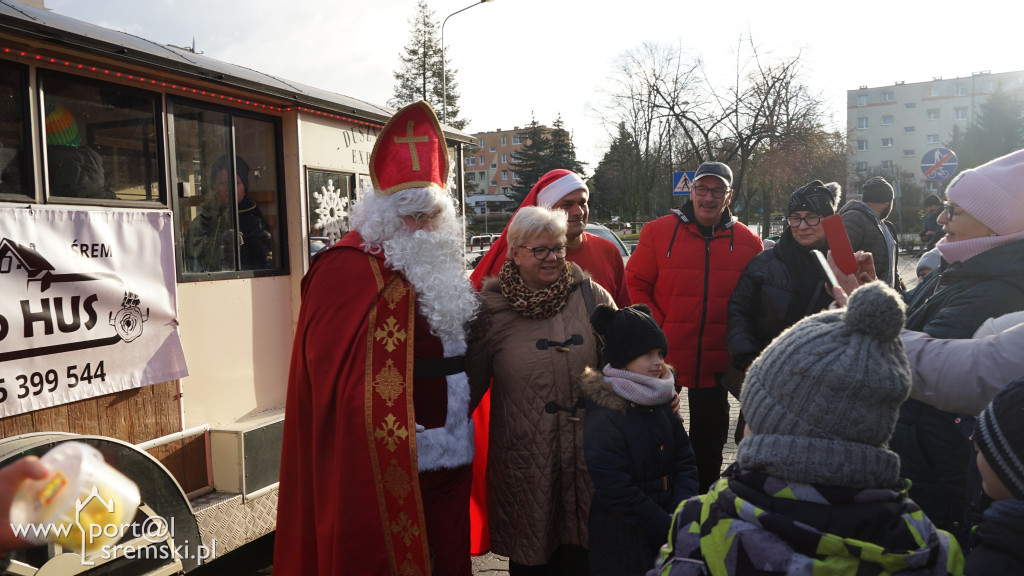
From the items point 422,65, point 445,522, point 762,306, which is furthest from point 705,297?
point 422,65

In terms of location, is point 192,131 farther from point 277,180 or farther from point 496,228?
point 496,228

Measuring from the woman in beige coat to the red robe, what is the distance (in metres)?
0.23

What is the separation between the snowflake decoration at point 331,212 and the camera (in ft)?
15.6

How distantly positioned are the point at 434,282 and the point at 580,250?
1.18 m

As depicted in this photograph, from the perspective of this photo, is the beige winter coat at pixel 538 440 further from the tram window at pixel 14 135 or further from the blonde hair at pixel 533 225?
the tram window at pixel 14 135

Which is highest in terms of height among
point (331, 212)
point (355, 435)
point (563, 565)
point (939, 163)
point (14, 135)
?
point (939, 163)

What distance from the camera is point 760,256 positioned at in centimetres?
379

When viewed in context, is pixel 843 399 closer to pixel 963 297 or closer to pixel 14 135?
pixel 963 297

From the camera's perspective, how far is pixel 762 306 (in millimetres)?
3709

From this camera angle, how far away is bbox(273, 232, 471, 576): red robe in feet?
8.80

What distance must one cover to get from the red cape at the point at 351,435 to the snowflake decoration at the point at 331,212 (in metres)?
1.96

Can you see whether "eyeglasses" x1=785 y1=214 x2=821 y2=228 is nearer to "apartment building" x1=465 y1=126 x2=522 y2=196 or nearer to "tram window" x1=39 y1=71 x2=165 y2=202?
"tram window" x1=39 y1=71 x2=165 y2=202

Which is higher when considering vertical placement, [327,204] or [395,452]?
[327,204]

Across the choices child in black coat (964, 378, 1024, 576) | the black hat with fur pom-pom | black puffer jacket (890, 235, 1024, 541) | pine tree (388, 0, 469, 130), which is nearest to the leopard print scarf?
the black hat with fur pom-pom
